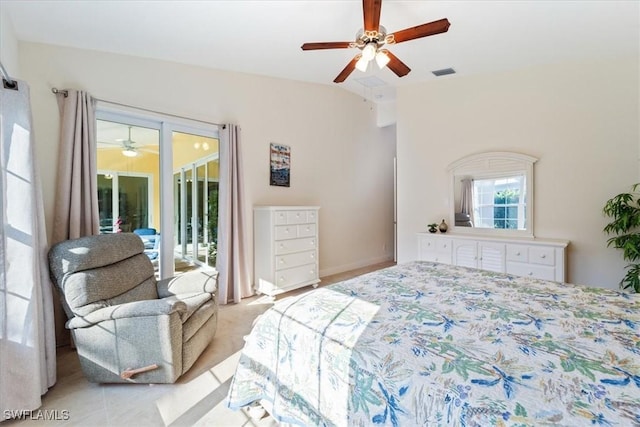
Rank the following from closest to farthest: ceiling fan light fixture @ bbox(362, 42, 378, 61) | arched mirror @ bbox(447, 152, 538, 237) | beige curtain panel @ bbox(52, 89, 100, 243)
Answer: ceiling fan light fixture @ bbox(362, 42, 378, 61)
beige curtain panel @ bbox(52, 89, 100, 243)
arched mirror @ bbox(447, 152, 538, 237)

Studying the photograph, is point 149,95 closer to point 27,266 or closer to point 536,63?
point 27,266

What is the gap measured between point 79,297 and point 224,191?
72.9 inches

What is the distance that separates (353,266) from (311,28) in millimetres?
3904

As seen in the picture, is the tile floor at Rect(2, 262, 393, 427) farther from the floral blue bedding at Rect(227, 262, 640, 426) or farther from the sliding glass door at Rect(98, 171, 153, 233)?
the sliding glass door at Rect(98, 171, 153, 233)

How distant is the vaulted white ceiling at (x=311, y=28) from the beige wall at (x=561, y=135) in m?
0.28

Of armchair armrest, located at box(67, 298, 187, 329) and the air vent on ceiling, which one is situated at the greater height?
the air vent on ceiling

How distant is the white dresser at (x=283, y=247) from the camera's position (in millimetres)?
3729

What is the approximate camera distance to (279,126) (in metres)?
4.26

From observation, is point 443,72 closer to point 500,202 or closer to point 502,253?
point 500,202

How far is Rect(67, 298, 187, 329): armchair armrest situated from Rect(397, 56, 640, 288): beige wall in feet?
11.6

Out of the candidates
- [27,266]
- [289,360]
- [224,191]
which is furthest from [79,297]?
[224,191]

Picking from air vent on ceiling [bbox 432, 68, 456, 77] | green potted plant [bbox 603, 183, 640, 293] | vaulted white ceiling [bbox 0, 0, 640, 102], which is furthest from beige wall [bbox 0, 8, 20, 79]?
green potted plant [bbox 603, 183, 640, 293]

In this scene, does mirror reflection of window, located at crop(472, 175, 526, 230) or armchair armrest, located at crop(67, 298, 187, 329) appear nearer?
armchair armrest, located at crop(67, 298, 187, 329)

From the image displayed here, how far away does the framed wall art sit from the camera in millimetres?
4195
